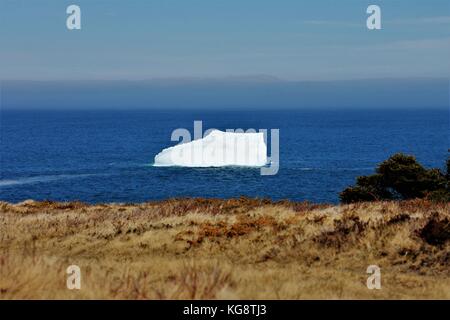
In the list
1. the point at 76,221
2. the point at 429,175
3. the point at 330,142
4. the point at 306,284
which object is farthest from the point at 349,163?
the point at 306,284

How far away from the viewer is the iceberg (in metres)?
73.5

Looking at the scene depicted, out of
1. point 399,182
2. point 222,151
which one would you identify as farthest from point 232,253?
point 222,151

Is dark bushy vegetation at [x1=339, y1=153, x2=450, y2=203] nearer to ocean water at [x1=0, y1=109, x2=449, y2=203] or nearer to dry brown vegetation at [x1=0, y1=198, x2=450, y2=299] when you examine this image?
dry brown vegetation at [x1=0, y1=198, x2=450, y2=299]

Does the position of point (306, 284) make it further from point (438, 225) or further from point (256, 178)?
point (256, 178)

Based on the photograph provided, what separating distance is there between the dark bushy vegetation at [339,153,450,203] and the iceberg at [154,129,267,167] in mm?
40601

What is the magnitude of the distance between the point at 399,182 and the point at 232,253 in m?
19.1

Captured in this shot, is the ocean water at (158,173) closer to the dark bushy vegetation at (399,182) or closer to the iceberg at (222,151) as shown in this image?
the iceberg at (222,151)

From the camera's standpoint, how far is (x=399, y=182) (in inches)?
1254

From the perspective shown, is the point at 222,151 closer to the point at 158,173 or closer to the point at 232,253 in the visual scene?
the point at 158,173

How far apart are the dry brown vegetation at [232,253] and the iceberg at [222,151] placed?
4988 cm

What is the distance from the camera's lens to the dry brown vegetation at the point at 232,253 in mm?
9199

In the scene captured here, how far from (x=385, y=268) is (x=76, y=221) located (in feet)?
37.6

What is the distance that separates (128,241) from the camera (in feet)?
54.9
